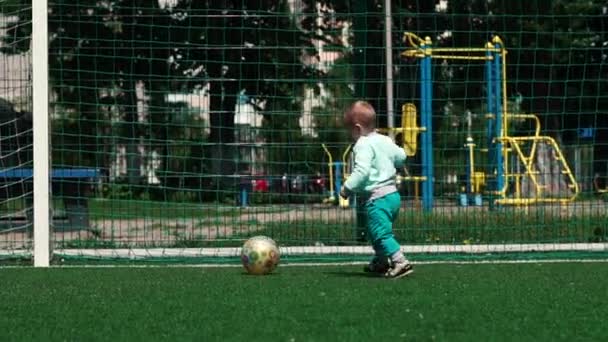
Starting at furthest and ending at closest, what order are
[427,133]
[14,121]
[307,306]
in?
[427,133] < [14,121] < [307,306]

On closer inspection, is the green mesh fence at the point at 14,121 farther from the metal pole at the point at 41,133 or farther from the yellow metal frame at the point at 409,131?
the yellow metal frame at the point at 409,131

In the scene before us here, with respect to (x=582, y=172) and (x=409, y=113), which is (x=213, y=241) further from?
(x=582, y=172)

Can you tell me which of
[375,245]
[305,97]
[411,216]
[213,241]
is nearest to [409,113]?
[305,97]

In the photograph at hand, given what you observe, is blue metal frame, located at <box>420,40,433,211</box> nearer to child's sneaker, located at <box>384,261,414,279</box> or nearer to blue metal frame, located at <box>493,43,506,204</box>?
blue metal frame, located at <box>493,43,506,204</box>

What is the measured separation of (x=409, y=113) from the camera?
47.4ft

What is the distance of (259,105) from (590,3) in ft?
36.0

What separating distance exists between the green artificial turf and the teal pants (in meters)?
0.26

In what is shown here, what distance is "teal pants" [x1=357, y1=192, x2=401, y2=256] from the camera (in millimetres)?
8273

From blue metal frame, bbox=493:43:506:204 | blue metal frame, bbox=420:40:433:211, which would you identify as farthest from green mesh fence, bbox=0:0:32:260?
blue metal frame, bbox=493:43:506:204

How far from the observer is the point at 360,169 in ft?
27.4

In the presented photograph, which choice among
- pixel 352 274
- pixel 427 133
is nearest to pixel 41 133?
pixel 352 274

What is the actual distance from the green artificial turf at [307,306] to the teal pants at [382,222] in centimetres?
26

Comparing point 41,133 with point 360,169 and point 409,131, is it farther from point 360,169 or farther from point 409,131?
point 409,131

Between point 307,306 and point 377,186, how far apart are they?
2218 millimetres
